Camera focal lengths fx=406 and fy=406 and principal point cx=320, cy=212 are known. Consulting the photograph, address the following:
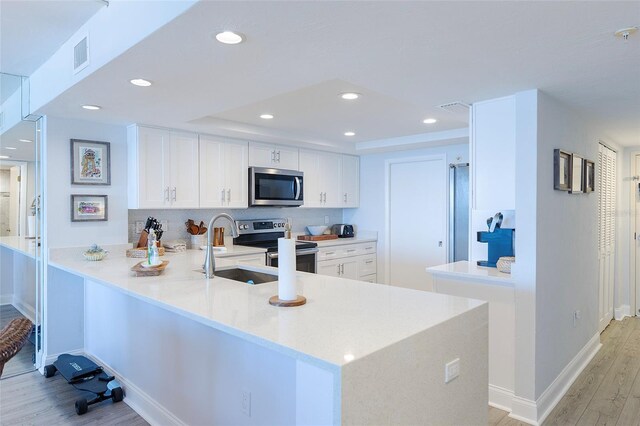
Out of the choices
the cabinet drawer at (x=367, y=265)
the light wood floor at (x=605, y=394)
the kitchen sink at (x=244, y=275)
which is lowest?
the light wood floor at (x=605, y=394)

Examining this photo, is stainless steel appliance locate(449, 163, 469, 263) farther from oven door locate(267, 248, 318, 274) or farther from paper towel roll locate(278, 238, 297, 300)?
paper towel roll locate(278, 238, 297, 300)

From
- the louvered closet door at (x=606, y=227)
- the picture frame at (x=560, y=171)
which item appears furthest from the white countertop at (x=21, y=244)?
the louvered closet door at (x=606, y=227)

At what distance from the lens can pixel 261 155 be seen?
459 centimetres

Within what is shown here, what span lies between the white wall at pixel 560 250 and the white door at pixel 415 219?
5.58 ft

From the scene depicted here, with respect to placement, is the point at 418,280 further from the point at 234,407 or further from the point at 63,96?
the point at 63,96

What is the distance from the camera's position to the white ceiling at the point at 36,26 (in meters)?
2.06

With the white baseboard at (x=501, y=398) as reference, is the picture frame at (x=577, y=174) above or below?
above

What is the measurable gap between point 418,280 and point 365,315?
3839mm

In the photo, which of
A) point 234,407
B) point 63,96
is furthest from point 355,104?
point 234,407

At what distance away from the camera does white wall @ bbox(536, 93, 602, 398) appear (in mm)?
2562

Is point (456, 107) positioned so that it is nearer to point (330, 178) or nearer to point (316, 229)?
point (330, 178)

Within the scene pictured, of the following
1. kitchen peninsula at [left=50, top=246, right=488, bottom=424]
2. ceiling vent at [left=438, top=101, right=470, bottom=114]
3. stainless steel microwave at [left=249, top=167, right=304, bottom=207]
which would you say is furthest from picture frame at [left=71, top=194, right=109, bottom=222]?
ceiling vent at [left=438, top=101, right=470, bottom=114]

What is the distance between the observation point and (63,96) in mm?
2666

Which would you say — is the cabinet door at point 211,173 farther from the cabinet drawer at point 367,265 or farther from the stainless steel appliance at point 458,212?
the stainless steel appliance at point 458,212
